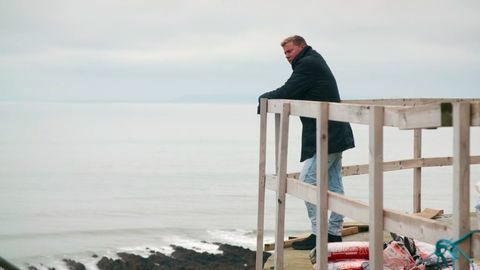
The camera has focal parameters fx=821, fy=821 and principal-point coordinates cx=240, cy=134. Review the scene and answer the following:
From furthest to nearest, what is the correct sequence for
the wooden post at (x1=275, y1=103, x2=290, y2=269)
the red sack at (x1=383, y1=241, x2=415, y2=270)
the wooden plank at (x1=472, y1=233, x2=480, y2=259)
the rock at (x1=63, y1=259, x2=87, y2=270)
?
the rock at (x1=63, y1=259, x2=87, y2=270) → the wooden post at (x1=275, y1=103, x2=290, y2=269) → the red sack at (x1=383, y1=241, x2=415, y2=270) → the wooden plank at (x1=472, y1=233, x2=480, y2=259)

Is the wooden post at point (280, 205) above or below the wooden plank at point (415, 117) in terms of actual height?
below

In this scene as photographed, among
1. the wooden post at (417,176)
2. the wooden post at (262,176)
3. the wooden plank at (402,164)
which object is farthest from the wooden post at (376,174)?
the wooden post at (417,176)

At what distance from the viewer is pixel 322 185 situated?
21.0 ft

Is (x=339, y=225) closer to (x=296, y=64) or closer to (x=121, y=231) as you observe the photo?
(x=296, y=64)

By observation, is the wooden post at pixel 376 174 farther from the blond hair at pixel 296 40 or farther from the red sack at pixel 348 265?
the blond hair at pixel 296 40

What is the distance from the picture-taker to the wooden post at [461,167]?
179 inches

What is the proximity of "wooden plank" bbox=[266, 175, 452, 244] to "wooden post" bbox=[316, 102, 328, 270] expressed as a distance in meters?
0.07

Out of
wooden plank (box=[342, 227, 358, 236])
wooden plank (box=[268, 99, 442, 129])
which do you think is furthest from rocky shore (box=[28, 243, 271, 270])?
wooden plank (box=[268, 99, 442, 129])

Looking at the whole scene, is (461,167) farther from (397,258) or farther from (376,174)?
(397,258)

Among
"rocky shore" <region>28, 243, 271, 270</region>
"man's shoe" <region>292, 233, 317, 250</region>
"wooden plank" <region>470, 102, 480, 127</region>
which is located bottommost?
"rocky shore" <region>28, 243, 271, 270</region>

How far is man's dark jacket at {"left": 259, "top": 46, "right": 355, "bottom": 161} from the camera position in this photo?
26.3 ft

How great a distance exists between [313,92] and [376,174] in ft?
9.04

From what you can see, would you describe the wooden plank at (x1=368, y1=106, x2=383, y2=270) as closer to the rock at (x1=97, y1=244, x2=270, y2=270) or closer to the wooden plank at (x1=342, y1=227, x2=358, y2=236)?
the wooden plank at (x1=342, y1=227, x2=358, y2=236)

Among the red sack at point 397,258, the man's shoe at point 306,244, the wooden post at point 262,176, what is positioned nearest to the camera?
the red sack at point 397,258
